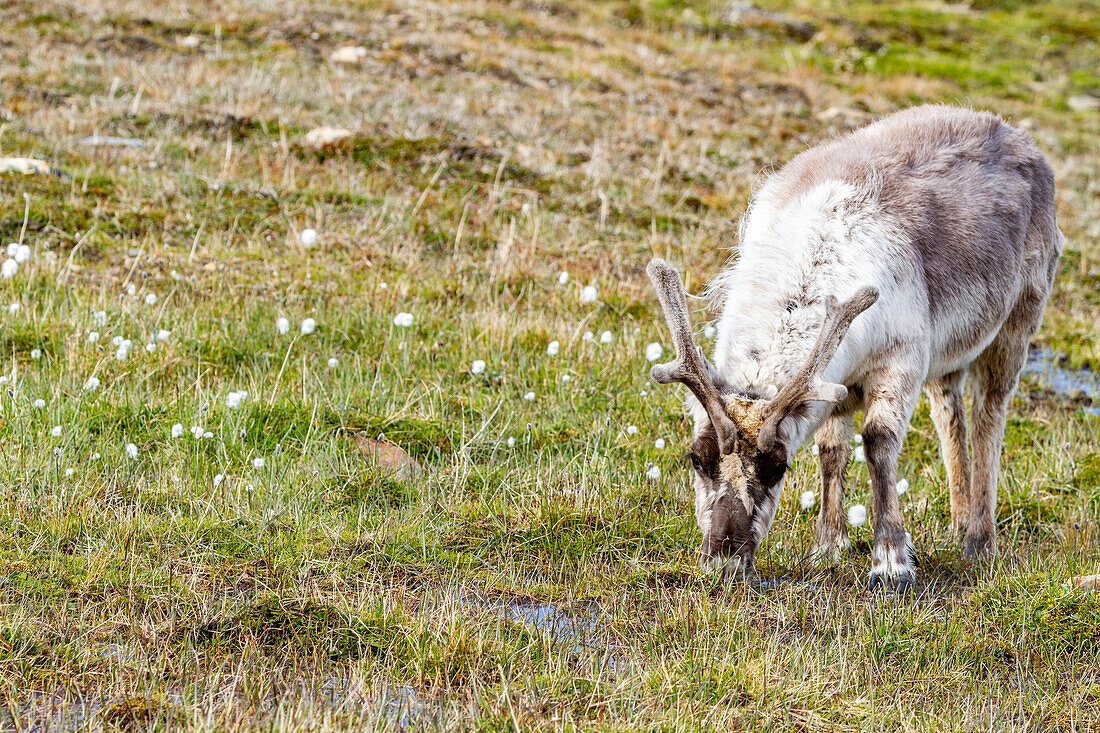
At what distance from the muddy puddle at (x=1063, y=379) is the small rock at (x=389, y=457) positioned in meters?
5.44

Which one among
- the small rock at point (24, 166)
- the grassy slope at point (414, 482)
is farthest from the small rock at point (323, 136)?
the small rock at point (24, 166)

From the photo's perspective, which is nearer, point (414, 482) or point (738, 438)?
point (738, 438)

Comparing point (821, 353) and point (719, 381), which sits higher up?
point (821, 353)

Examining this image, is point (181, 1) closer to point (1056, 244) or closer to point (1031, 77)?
point (1056, 244)

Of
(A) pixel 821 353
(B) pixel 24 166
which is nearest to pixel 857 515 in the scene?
(A) pixel 821 353

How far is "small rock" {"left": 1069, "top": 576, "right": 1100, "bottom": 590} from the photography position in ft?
15.8

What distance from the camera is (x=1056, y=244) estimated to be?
6375 mm

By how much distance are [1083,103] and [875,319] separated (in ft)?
96.2

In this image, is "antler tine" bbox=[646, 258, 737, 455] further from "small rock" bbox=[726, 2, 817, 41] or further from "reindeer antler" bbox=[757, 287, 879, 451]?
"small rock" bbox=[726, 2, 817, 41]

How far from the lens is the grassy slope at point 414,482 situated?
3902mm

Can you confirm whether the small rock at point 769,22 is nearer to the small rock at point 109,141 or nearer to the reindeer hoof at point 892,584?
the small rock at point 109,141

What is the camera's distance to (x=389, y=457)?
5.89 meters

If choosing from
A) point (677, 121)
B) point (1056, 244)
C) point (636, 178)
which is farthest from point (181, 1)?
point (1056, 244)

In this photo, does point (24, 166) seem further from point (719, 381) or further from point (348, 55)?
point (348, 55)
